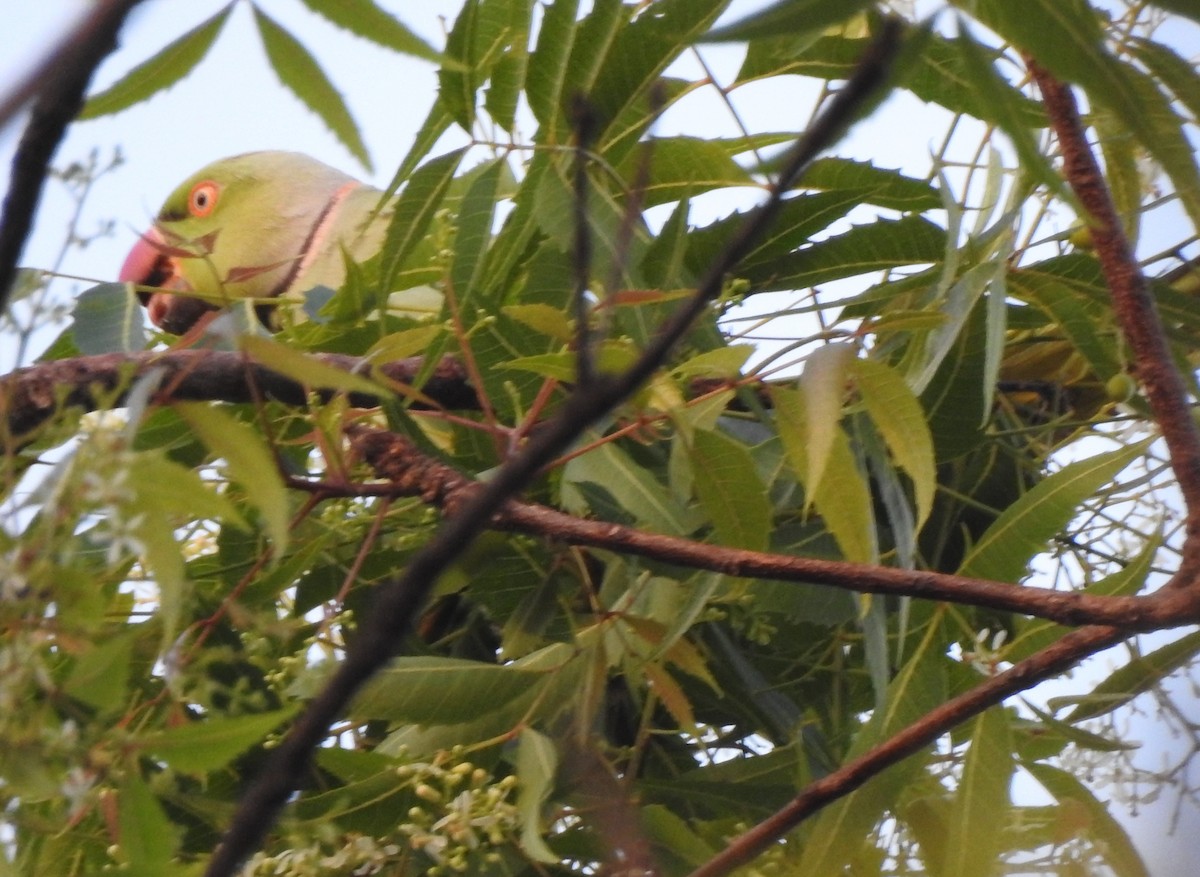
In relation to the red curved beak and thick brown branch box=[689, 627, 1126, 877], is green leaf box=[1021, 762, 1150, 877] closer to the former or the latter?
thick brown branch box=[689, 627, 1126, 877]

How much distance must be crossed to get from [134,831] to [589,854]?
26cm

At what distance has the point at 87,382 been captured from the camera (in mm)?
415

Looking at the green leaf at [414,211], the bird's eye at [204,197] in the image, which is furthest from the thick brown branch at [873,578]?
the bird's eye at [204,197]

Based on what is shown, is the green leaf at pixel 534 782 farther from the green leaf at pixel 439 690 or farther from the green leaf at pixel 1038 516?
the green leaf at pixel 1038 516

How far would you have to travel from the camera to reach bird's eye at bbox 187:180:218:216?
0.84 meters

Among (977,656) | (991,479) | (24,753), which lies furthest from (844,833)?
(24,753)

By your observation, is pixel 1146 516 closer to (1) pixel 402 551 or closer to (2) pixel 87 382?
(1) pixel 402 551

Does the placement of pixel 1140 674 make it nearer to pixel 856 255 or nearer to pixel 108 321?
pixel 856 255

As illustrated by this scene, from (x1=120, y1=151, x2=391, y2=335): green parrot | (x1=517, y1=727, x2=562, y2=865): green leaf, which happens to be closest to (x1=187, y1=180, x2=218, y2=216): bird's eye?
(x1=120, y1=151, x2=391, y2=335): green parrot

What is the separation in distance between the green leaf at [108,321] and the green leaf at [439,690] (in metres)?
0.18

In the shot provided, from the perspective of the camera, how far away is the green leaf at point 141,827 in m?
0.30

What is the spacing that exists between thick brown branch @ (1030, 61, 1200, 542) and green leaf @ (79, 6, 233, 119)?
10.1 inches

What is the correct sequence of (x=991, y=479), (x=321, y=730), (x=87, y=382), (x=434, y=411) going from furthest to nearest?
(x=991, y=479)
(x=434, y=411)
(x=87, y=382)
(x=321, y=730)

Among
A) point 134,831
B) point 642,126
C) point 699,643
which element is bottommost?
point 134,831
